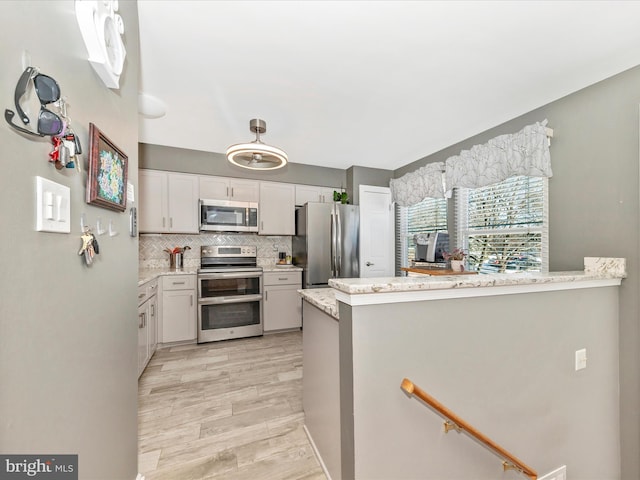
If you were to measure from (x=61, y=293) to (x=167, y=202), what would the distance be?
3095mm

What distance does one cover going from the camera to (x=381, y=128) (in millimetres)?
2869

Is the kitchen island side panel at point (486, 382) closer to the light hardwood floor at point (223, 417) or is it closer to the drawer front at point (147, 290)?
the light hardwood floor at point (223, 417)

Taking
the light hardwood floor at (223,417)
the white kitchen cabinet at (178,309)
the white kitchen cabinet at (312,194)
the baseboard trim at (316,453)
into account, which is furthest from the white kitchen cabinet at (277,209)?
the baseboard trim at (316,453)

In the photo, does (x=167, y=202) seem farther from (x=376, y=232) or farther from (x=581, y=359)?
(x=581, y=359)

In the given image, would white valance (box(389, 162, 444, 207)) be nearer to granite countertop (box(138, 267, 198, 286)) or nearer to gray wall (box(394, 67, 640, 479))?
gray wall (box(394, 67, 640, 479))

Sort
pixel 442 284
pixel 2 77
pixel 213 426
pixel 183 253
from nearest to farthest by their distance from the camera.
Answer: pixel 2 77 → pixel 442 284 → pixel 213 426 → pixel 183 253

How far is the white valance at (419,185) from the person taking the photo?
332 centimetres

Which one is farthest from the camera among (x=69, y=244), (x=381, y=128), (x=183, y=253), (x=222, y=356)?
(x=183, y=253)

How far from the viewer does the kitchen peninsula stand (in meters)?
1.15

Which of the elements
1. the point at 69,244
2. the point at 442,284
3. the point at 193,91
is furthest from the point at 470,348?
the point at 193,91

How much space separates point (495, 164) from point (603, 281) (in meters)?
1.31

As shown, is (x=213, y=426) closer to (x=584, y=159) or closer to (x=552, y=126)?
(x=584, y=159)

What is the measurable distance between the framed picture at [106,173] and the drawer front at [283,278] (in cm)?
267

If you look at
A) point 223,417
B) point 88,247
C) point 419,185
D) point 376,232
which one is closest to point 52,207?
point 88,247
